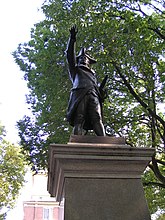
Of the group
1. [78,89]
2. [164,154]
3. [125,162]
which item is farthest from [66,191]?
[164,154]

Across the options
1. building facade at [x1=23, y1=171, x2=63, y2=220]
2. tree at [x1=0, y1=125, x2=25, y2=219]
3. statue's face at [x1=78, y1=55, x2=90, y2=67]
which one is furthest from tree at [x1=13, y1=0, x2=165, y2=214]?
building facade at [x1=23, y1=171, x2=63, y2=220]

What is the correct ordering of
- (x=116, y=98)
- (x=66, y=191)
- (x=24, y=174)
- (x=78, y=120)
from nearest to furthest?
(x=66, y=191) < (x=78, y=120) < (x=116, y=98) < (x=24, y=174)

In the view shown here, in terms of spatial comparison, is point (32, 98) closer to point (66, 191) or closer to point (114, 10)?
point (114, 10)

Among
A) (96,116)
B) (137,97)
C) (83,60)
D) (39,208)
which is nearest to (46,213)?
(39,208)

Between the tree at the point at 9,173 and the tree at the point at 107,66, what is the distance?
1091cm

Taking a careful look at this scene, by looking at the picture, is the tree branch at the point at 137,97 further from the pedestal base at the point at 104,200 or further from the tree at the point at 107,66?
the pedestal base at the point at 104,200

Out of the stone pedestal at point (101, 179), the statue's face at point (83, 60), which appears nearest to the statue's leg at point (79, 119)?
the stone pedestal at point (101, 179)

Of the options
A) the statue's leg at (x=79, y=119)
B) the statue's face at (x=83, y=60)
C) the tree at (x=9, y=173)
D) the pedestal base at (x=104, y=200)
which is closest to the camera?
→ the pedestal base at (x=104, y=200)

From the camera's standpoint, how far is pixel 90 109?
540 centimetres

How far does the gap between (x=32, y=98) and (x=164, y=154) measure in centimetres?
549

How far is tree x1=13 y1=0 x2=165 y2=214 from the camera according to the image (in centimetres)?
1102

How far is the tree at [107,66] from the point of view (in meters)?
11.0

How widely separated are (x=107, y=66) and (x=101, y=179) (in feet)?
24.1

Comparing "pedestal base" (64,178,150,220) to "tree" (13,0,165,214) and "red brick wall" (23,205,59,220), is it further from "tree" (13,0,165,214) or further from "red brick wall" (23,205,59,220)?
"red brick wall" (23,205,59,220)
